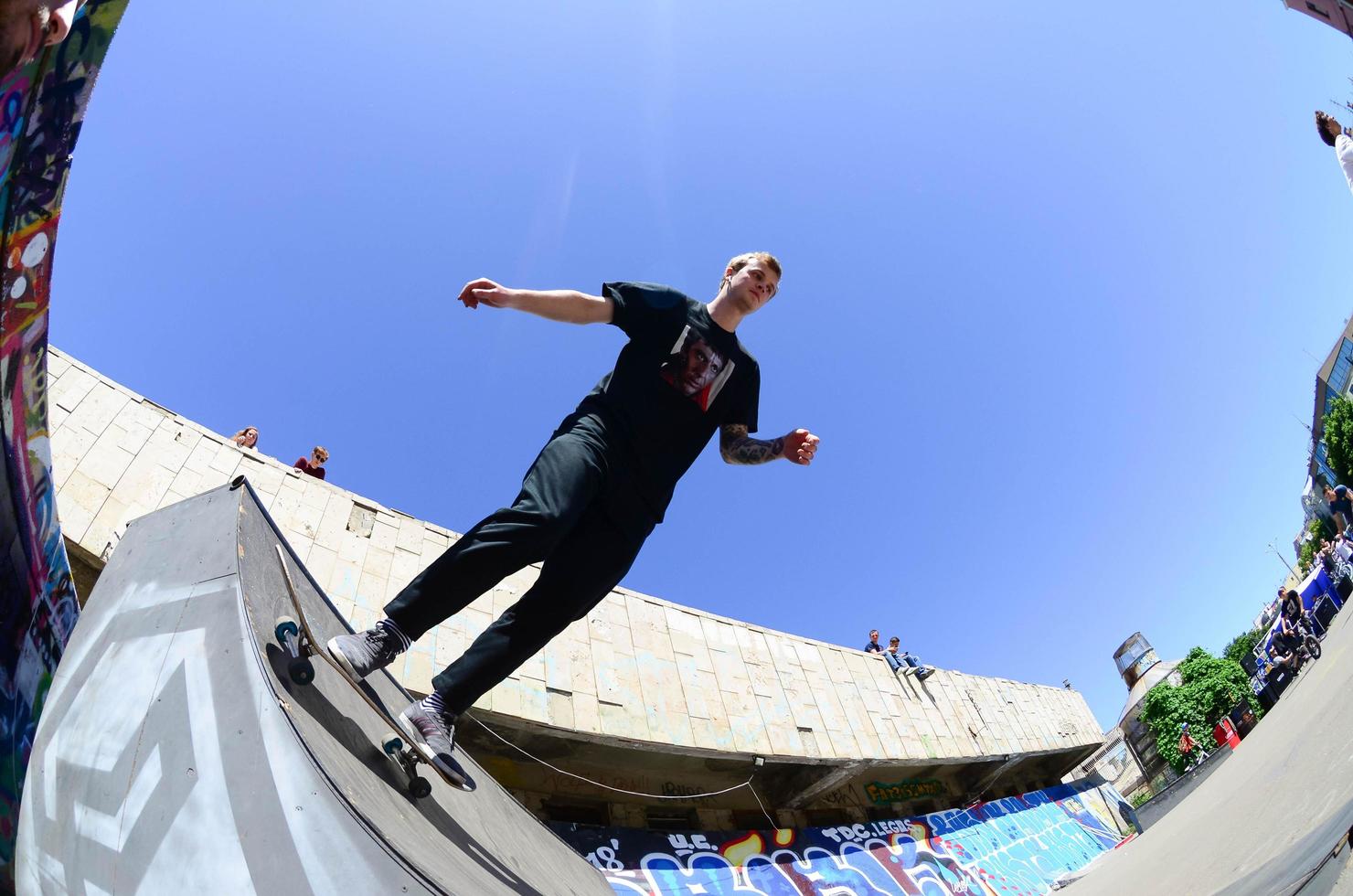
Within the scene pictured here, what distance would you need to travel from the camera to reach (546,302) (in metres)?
2.46

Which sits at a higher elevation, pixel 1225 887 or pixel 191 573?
pixel 191 573

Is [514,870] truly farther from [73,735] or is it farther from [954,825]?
[954,825]

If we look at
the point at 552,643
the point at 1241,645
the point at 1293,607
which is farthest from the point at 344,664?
the point at 1241,645

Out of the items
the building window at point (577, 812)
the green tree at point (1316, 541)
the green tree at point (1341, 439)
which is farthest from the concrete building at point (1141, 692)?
the building window at point (577, 812)

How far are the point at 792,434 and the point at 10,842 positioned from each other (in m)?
2.84

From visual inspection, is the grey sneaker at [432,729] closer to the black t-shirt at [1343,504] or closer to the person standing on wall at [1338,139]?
the person standing on wall at [1338,139]

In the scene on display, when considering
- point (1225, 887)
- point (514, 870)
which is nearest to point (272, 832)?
point (514, 870)

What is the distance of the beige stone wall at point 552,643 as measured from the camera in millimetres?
5922

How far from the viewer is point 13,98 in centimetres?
127

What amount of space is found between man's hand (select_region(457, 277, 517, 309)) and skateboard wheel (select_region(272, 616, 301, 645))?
1.27 m

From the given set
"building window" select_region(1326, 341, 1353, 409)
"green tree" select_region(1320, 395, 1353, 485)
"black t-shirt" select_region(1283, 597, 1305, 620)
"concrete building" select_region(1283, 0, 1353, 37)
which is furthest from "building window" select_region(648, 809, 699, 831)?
"building window" select_region(1326, 341, 1353, 409)

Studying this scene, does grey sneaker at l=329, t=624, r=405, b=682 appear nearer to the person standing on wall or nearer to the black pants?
the black pants

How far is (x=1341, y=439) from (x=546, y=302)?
44754mm

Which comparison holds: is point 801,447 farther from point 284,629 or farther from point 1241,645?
point 1241,645
